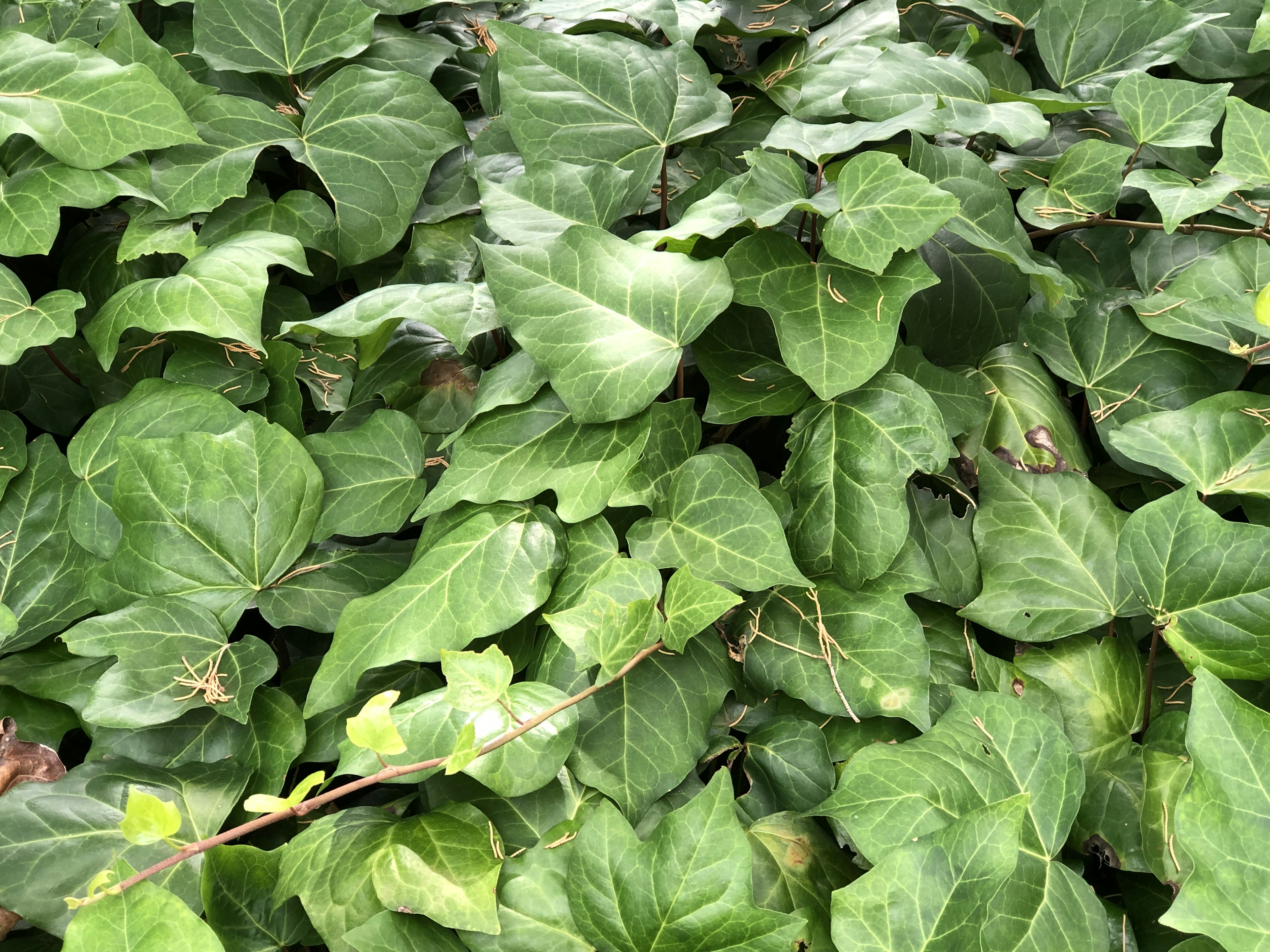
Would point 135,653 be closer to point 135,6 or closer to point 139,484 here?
point 139,484

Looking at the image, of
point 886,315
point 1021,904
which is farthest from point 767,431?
point 1021,904

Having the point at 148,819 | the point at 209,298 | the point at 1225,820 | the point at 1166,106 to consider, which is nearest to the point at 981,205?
the point at 1166,106

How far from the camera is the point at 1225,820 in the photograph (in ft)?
2.20

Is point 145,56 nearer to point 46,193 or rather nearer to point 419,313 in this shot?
point 46,193

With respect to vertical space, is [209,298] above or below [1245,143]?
below

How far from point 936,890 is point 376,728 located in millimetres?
435

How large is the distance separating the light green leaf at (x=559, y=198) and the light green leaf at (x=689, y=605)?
1.41 ft

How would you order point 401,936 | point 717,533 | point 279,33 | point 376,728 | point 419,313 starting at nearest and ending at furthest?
point 376,728
point 401,936
point 717,533
point 419,313
point 279,33

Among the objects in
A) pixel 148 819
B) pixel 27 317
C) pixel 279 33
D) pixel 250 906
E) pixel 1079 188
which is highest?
pixel 279 33

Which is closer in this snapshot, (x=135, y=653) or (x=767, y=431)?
(x=135, y=653)

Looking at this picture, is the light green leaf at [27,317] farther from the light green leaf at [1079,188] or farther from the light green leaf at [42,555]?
the light green leaf at [1079,188]

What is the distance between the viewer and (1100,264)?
3.72 ft

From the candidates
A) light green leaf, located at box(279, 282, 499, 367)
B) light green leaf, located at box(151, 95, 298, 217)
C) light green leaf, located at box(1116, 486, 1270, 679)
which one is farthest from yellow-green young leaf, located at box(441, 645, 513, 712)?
light green leaf, located at box(151, 95, 298, 217)

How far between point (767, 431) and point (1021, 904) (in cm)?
54
